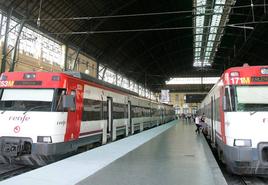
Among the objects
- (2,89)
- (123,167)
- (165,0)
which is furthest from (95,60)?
(123,167)

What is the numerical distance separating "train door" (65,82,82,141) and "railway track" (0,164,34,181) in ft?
5.39

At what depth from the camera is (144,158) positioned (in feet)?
31.7

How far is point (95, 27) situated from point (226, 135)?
2220cm

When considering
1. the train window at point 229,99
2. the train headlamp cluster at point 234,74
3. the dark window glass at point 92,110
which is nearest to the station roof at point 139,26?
the dark window glass at point 92,110

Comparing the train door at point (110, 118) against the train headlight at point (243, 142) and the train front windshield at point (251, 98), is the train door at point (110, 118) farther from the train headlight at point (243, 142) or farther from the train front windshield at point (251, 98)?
the train headlight at point (243, 142)

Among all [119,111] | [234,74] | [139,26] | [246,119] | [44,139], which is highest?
[139,26]

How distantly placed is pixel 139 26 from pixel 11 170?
2659 centimetres

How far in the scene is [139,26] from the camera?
33.1 meters

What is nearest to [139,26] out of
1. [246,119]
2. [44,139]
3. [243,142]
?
[44,139]

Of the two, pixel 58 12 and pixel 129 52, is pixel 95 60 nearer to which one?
pixel 129 52

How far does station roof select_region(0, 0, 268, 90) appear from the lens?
22359 mm

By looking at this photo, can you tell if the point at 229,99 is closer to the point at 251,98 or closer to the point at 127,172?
the point at 251,98

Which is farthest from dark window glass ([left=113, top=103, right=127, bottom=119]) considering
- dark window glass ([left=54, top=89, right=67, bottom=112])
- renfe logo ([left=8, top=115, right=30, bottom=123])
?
renfe logo ([left=8, top=115, right=30, bottom=123])

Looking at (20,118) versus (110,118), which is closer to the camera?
(20,118)
